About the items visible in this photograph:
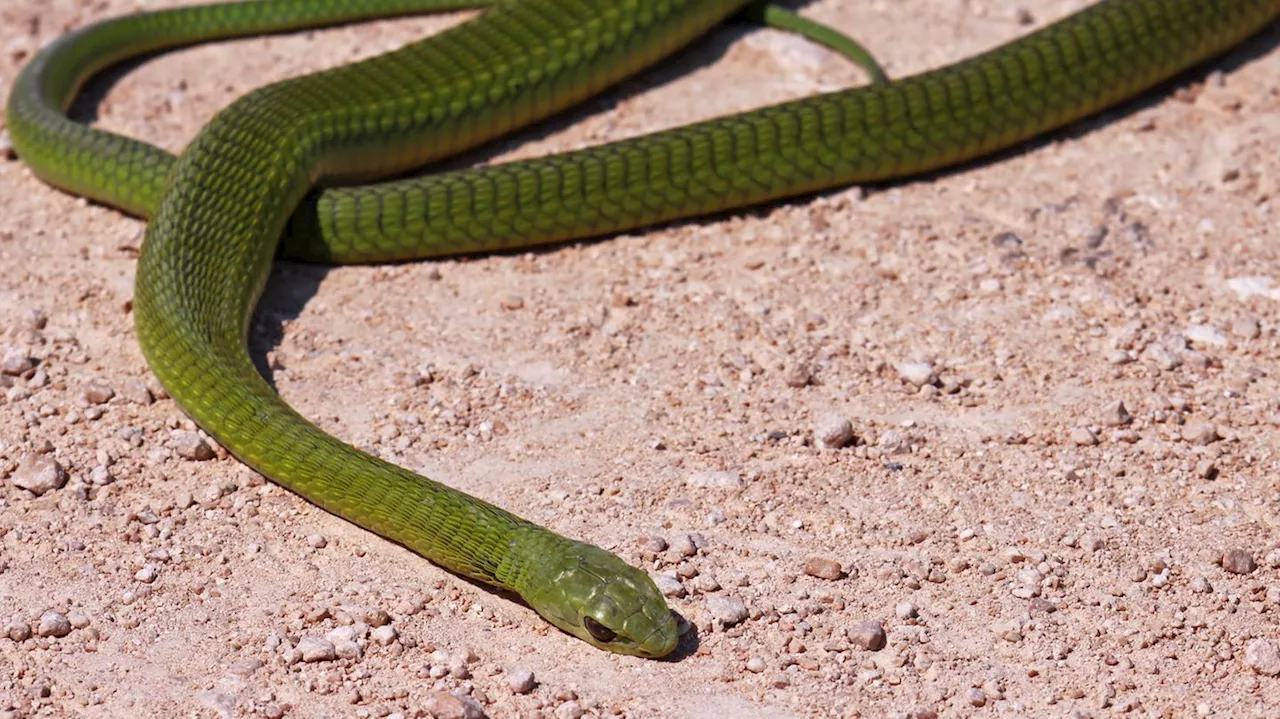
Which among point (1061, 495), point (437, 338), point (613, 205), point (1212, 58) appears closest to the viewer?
point (1061, 495)

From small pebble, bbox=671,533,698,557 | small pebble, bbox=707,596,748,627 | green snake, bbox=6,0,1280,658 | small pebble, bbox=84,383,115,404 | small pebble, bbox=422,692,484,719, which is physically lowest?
small pebble, bbox=707,596,748,627

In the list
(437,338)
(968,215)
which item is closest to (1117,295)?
(968,215)

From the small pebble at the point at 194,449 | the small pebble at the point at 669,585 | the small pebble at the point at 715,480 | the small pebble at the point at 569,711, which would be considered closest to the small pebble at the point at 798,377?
the small pebble at the point at 715,480

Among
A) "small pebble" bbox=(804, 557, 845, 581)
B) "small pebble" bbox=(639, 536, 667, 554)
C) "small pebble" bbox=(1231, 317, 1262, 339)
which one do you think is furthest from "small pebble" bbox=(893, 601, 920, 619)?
"small pebble" bbox=(1231, 317, 1262, 339)

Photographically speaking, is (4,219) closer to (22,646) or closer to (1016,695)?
(22,646)

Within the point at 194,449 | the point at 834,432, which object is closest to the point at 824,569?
the point at 834,432

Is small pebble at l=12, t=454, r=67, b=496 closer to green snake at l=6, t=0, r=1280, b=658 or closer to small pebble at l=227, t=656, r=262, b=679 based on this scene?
green snake at l=6, t=0, r=1280, b=658

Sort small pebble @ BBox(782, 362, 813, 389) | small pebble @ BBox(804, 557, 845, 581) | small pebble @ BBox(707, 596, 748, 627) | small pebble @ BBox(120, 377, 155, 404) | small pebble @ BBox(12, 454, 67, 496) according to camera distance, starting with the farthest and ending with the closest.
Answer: small pebble @ BBox(782, 362, 813, 389), small pebble @ BBox(120, 377, 155, 404), small pebble @ BBox(12, 454, 67, 496), small pebble @ BBox(804, 557, 845, 581), small pebble @ BBox(707, 596, 748, 627)

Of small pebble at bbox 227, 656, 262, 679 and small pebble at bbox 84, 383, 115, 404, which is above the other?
A: small pebble at bbox 84, 383, 115, 404
